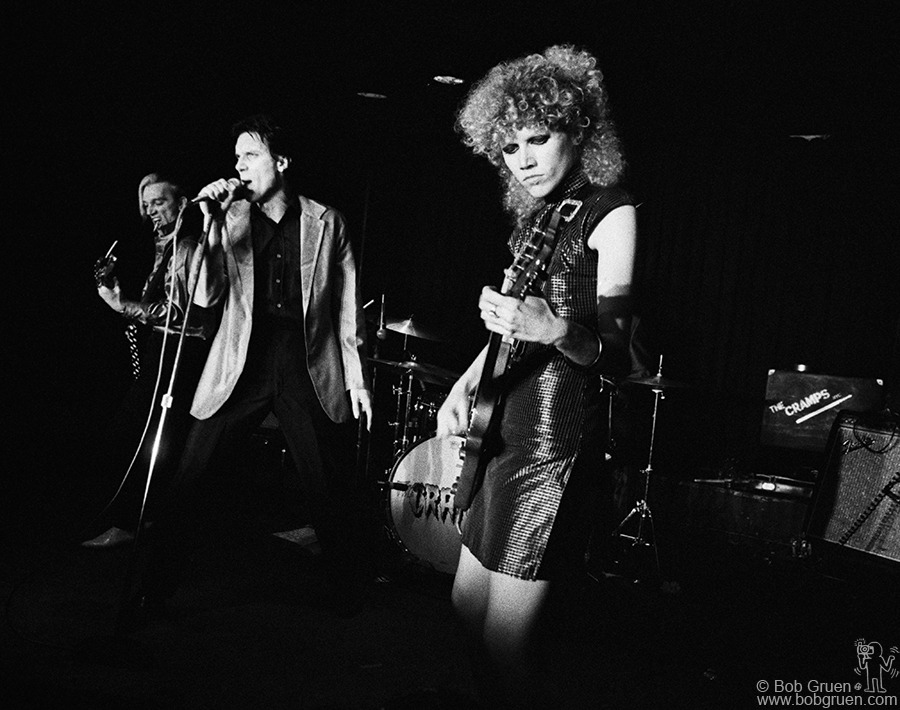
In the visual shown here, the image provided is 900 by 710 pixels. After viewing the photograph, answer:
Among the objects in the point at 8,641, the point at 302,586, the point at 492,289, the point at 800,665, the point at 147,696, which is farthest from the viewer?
the point at 302,586

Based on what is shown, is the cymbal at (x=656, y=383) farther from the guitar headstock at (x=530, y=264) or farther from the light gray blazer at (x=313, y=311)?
the guitar headstock at (x=530, y=264)

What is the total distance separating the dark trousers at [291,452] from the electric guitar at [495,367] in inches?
65.4

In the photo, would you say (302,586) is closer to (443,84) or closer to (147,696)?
(147,696)

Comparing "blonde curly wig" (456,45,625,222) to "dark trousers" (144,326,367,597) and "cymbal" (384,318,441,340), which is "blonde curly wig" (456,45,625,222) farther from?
"cymbal" (384,318,441,340)

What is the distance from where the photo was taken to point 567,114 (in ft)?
6.29

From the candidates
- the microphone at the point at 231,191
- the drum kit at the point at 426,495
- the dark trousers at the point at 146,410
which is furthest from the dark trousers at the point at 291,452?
the drum kit at the point at 426,495

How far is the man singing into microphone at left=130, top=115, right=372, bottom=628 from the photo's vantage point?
3.32m

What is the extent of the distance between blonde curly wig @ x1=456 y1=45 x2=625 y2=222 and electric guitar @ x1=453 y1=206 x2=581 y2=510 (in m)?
0.19

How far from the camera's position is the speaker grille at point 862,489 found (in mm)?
4289

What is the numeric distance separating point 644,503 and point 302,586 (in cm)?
244

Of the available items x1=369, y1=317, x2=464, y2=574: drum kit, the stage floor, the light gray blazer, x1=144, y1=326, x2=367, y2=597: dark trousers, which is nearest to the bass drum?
x1=369, y1=317, x2=464, y2=574: drum kit

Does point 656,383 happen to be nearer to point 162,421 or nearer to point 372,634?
point 372,634

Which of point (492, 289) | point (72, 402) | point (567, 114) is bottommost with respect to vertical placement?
point (72, 402)

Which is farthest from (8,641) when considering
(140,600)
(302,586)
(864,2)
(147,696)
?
(864,2)
